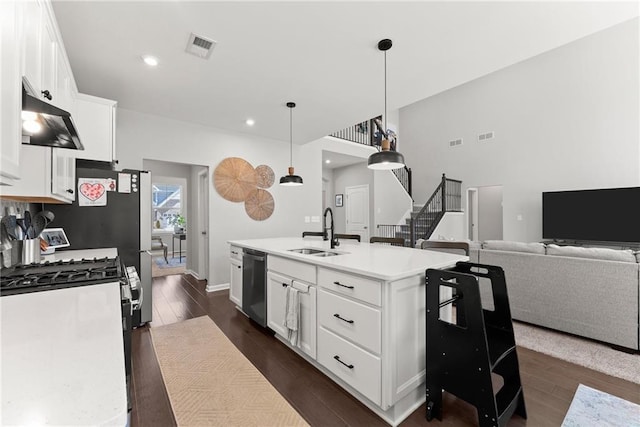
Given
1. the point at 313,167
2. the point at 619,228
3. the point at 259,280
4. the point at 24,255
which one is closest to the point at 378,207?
the point at 313,167

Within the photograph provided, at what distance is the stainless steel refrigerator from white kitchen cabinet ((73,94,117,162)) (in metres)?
0.27

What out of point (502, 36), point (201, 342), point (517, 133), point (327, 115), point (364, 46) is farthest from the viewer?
point (517, 133)

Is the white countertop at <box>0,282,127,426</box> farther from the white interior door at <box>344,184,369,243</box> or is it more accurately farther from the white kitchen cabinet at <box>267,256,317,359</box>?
the white interior door at <box>344,184,369,243</box>

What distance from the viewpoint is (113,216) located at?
295 centimetres

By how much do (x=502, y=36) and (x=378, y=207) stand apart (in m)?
5.56

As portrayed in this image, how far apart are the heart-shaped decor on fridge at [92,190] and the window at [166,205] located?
6532 mm

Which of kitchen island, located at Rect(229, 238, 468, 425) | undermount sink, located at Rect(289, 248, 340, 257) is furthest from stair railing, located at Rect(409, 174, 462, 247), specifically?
kitchen island, located at Rect(229, 238, 468, 425)

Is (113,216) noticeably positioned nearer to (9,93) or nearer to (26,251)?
(26,251)

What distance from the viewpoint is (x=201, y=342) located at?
2711 millimetres

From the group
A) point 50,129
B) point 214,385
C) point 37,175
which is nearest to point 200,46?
point 50,129

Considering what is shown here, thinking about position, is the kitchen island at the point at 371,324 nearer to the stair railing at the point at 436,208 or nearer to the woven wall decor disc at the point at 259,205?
the woven wall decor disc at the point at 259,205

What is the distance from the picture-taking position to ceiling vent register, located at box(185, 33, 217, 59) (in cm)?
236

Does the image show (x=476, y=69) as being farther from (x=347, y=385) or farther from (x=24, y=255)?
(x=24, y=255)

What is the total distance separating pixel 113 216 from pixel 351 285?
2709mm
